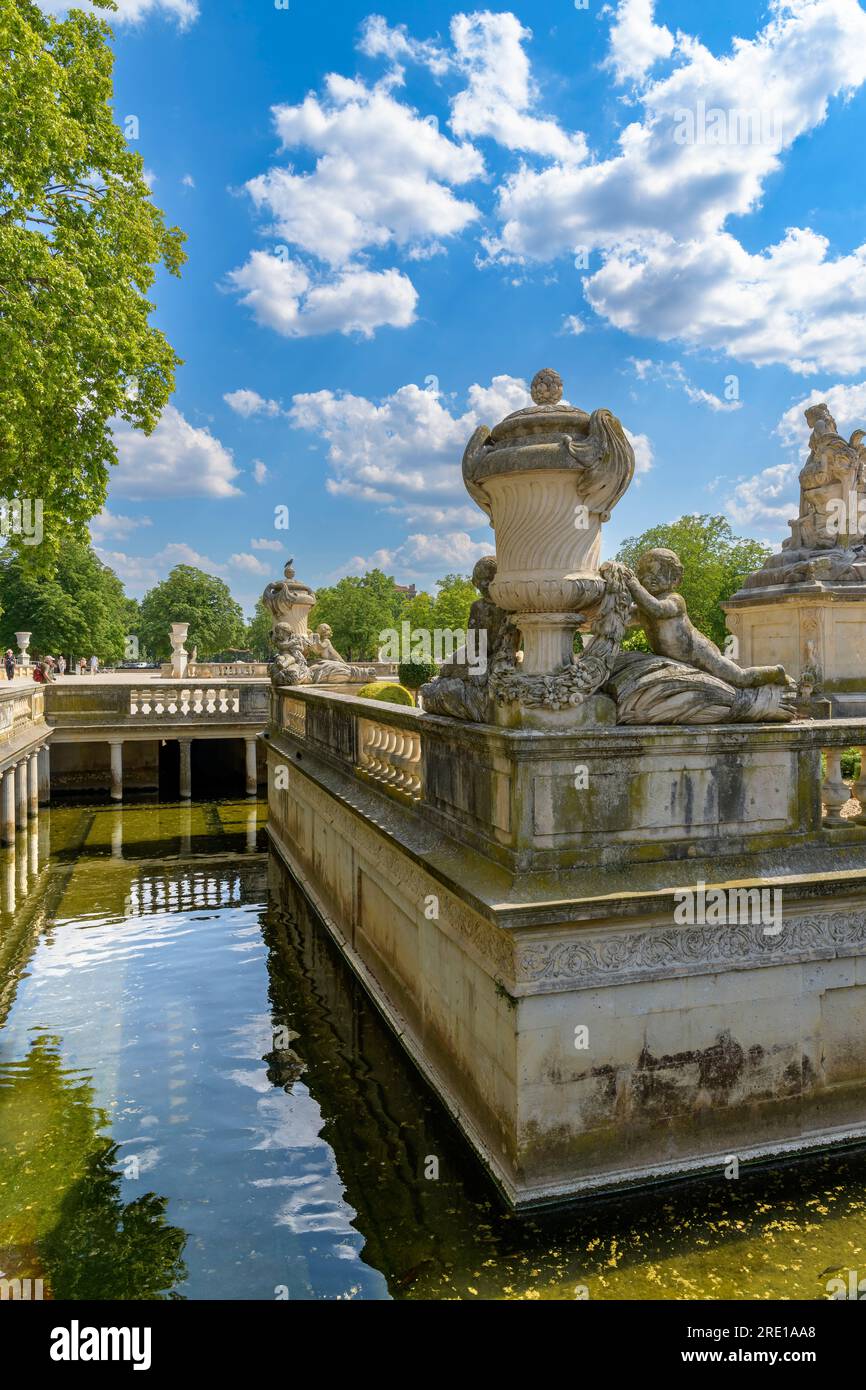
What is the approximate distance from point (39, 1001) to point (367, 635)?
7598 cm

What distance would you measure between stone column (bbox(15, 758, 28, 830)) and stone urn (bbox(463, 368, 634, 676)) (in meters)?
16.7

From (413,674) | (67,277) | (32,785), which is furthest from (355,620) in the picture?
(67,277)

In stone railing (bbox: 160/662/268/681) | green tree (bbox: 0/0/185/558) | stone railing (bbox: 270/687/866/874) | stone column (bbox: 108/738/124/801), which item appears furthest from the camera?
stone railing (bbox: 160/662/268/681)

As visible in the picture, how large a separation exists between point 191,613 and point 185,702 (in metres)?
72.1

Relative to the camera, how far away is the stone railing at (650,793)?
5383 millimetres

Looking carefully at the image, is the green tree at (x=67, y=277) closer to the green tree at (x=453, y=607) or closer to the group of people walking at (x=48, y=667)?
the group of people walking at (x=48, y=667)

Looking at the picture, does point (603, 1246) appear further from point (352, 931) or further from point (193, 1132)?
point (352, 931)

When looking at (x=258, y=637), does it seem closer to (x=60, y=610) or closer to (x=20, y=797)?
(x=60, y=610)

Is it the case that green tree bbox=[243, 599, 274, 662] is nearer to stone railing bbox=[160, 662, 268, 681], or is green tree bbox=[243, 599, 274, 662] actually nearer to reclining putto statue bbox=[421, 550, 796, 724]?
stone railing bbox=[160, 662, 268, 681]

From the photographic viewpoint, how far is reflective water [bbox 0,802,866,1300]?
4.76m

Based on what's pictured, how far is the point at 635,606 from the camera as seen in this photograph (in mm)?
6113

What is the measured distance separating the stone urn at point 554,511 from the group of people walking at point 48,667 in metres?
31.8

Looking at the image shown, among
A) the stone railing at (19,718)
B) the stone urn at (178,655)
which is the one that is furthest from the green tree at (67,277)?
the stone urn at (178,655)

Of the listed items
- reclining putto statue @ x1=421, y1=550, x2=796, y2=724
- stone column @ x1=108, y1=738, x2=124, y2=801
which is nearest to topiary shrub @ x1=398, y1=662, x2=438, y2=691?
stone column @ x1=108, y1=738, x2=124, y2=801
